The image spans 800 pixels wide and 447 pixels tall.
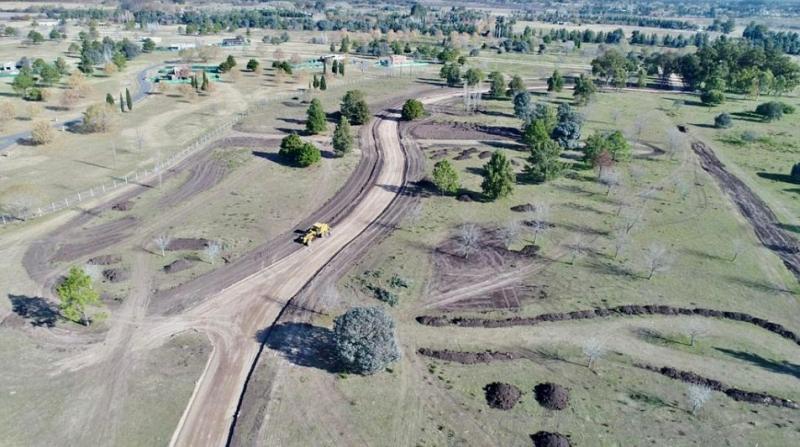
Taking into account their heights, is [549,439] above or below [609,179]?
below

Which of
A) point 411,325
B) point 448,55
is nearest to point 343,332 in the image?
point 411,325

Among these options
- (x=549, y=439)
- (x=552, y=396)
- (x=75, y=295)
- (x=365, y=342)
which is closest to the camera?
(x=549, y=439)

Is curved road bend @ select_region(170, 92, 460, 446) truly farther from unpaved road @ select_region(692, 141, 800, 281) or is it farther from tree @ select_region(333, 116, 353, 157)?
unpaved road @ select_region(692, 141, 800, 281)

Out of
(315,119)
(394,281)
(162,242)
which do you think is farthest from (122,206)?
(394,281)

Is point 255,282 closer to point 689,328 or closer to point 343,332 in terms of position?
point 343,332

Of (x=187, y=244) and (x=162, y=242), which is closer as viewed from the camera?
(x=162, y=242)

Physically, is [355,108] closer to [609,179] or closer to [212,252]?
[609,179]

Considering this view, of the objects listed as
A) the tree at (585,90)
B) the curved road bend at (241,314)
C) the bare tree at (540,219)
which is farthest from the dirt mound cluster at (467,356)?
the tree at (585,90)
